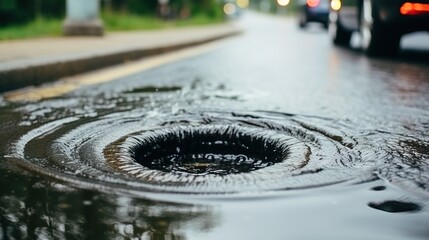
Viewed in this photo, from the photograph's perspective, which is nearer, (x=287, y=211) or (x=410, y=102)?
(x=287, y=211)

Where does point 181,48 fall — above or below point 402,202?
below

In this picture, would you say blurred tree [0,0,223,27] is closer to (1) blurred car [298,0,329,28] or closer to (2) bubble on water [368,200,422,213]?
(1) blurred car [298,0,329,28]

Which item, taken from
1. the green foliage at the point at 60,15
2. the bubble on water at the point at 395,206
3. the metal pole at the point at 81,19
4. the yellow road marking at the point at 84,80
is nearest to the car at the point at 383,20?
the yellow road marking at the point at 84,80

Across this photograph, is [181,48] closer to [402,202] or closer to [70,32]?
[70,32]

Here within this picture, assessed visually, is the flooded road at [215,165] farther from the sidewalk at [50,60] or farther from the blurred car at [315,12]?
the blurred car at [315,12]

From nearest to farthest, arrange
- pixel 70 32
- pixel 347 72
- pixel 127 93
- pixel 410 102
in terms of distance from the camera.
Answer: pixel 410 102
pixel 127 93
pixel 347 72
pixel 70 32

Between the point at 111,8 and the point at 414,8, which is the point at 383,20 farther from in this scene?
the point at 111,8

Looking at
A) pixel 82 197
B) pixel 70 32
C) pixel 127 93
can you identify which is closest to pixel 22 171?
pixel 82 197

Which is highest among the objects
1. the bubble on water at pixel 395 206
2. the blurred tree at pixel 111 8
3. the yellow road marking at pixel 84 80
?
the bubble on water at pixel 395 206

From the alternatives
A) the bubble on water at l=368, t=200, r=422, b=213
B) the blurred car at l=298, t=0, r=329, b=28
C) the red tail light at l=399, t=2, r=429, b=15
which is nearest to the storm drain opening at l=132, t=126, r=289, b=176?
the bubble on water at l=368, t=200, r=422, b=213
